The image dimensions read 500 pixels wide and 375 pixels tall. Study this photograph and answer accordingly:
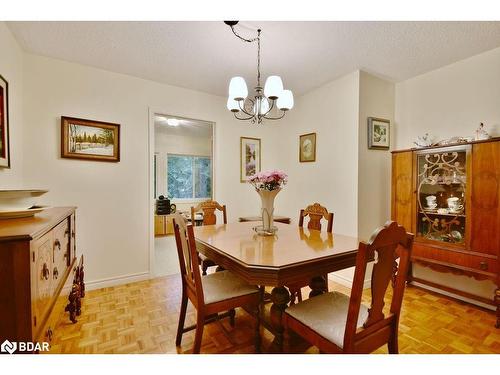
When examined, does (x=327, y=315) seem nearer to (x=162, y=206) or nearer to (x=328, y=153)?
(x=328, y=153)

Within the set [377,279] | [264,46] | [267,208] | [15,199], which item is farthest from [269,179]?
[15,199]

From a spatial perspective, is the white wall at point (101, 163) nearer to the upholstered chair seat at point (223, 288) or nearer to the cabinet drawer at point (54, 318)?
the cabinet drawer at point (54, 318)

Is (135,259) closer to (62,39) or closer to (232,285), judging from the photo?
(232,285)

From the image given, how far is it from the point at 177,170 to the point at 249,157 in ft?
11.0

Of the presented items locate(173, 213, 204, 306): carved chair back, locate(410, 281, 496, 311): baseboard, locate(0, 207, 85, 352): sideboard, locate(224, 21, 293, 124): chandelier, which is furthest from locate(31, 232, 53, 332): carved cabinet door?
locate(410, 281, 496, 311): baseboard

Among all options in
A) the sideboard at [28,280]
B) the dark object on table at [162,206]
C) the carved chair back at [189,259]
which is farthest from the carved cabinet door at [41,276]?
the dark object on table at [162,206]

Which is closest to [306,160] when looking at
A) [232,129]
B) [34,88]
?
[232,129]

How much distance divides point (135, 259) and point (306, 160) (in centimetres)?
253

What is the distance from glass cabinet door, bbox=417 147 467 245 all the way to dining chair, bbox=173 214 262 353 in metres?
2.01

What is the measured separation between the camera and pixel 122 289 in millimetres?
2789

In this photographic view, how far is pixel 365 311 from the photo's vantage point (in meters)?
1.42

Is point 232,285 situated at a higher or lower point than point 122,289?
higher

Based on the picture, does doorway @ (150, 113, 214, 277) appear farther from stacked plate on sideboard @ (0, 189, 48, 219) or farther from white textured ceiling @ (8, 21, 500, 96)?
stacked plate on sideboard @ (0, 189, 48, 219)

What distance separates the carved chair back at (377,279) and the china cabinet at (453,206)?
5.13 feet
